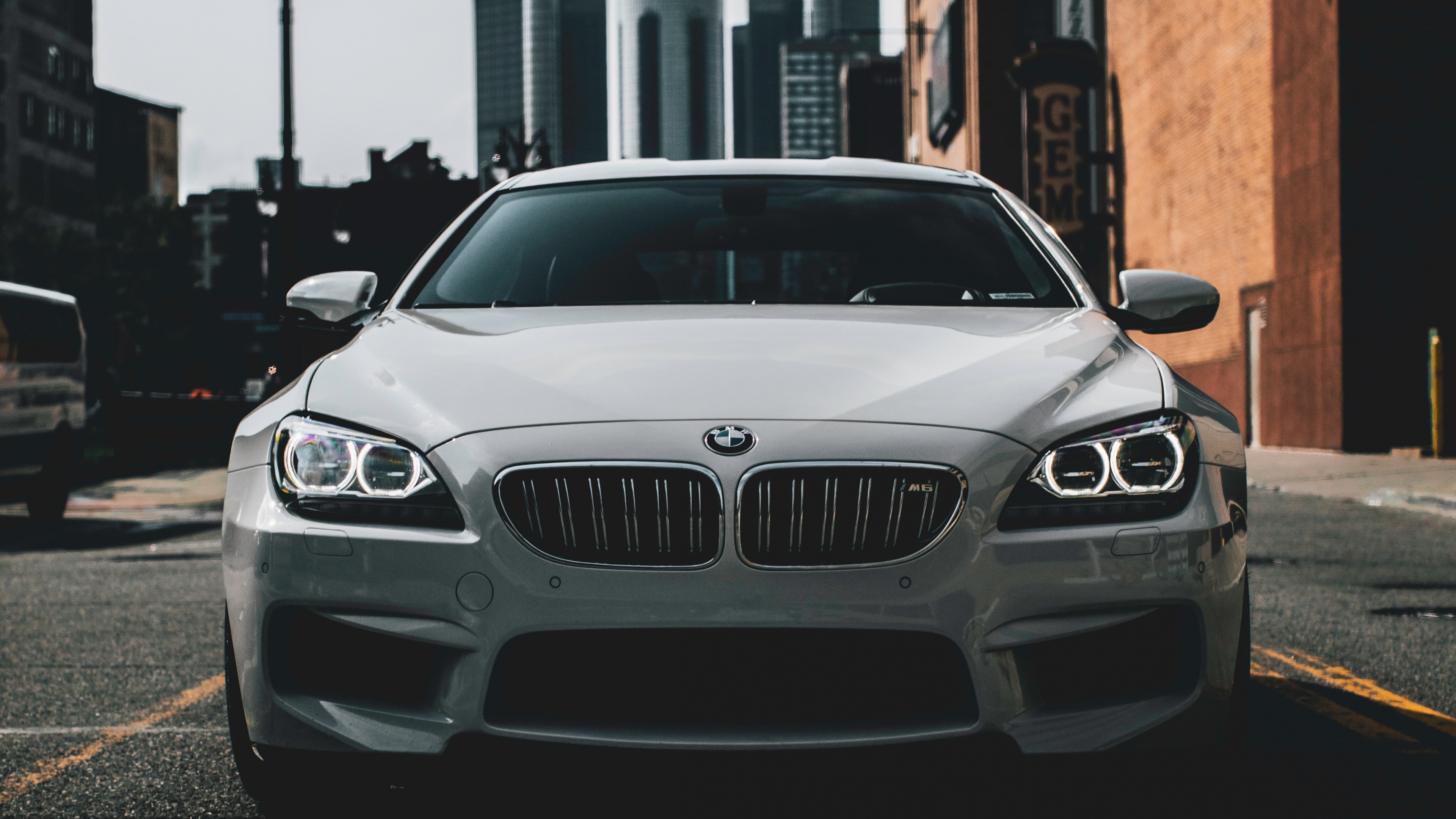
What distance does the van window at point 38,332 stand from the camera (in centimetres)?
1332

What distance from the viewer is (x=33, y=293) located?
14039 mm

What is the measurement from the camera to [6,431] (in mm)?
12945

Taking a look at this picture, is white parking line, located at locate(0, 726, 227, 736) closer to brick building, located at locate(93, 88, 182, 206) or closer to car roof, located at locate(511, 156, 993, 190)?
car roof, located at locate(511, 156, 993, 190)

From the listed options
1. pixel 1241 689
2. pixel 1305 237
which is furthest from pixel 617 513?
pixel 1305 237

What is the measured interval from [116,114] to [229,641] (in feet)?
312

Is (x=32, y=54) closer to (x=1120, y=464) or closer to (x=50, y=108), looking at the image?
(x=50, y=108)

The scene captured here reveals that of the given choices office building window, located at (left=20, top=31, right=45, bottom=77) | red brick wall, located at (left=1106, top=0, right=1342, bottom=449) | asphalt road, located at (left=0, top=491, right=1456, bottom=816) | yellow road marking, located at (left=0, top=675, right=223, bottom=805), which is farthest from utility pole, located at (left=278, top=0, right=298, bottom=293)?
office building window, located at (left=20, top=31, right=45, bottom=77)

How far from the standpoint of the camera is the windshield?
4.07m

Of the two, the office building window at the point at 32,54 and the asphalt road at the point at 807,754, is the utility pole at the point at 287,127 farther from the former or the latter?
the office building window at the point at 32,54

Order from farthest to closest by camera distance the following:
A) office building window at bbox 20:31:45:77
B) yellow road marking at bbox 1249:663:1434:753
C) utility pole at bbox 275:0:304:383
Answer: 1. office building window at bbox 20:31:45:77
2. utility pole at bbox 275:0:304:383
3. yellow road marking at bbox 1249:663:1434:753

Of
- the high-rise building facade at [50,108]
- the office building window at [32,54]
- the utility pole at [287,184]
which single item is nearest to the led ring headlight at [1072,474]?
the utility pole at [287,184]

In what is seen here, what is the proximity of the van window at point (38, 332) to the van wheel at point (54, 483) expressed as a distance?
2.57ft

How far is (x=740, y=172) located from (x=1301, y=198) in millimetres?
19894

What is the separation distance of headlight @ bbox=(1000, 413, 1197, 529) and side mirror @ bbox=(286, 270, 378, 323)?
205cm
